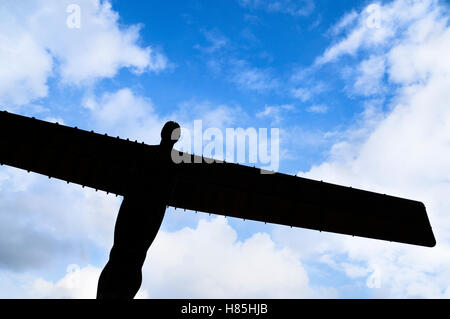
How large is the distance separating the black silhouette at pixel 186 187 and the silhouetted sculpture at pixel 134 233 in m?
0.02

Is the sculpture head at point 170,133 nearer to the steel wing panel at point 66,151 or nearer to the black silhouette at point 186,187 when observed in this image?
the black silhouette at point 186,187

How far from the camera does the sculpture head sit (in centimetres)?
752

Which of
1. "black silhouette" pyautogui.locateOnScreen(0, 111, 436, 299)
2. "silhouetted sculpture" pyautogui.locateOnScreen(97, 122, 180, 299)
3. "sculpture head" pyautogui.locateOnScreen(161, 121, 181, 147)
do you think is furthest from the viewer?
"sculpture head" pyautogui.locateOnScreen(161, 121, 181, 147)

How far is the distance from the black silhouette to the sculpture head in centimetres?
2

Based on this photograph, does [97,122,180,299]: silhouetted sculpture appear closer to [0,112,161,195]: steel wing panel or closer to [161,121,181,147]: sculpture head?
[161,121,181,147]: sculpture head

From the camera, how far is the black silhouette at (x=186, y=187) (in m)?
7.32

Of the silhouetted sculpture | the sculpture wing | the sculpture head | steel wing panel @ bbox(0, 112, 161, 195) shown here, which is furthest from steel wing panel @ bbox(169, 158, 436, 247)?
steel wing panel @ bbox(0, 112, 161, 195)

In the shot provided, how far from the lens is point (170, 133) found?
7.51m

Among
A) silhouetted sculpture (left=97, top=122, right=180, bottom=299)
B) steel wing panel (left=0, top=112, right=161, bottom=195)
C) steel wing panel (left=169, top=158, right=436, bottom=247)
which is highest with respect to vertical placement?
steel wing panel (left=0, top=112, right=161, bottom=195)

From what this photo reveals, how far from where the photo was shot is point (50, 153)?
7.97m

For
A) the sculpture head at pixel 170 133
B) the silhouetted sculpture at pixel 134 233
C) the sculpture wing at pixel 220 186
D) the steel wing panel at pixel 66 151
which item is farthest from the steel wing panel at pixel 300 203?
the steel wing panel at pixel 66 151

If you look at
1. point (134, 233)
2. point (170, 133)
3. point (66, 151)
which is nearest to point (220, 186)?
point (170, 133)
